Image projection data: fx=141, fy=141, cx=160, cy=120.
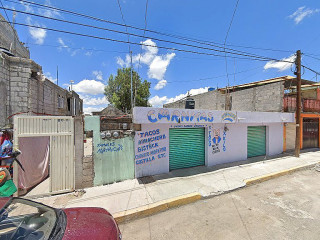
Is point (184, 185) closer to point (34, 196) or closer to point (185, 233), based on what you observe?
point (185, 233)

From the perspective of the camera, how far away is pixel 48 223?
1.96 meters

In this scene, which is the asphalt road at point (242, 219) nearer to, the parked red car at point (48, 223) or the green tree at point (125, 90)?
the parked red car at point (48, 223)

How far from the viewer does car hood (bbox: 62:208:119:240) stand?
1.86 metres

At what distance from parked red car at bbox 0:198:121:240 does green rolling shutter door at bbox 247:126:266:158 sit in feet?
29.0

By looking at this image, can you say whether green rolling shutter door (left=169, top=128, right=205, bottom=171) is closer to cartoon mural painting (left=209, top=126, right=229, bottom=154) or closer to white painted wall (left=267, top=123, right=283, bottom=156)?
cartoon mural painting (left=209, top=126, right=229, bottom=154)

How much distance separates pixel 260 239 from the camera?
9.56 feet


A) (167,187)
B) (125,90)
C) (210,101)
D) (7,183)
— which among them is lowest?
(167,187)

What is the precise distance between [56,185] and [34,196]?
588 millimetres

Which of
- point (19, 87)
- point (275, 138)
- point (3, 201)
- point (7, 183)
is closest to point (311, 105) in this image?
point (275, 138)

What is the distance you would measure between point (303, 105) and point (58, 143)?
15.5 metres

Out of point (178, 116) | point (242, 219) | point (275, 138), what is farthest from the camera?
Answer: point (275, 138)

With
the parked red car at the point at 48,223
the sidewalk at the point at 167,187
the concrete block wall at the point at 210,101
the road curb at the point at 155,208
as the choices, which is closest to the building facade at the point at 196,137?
the sidewalk at the point at 167,187

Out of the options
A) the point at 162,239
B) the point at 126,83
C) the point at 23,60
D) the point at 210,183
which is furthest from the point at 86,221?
the point at 126,83

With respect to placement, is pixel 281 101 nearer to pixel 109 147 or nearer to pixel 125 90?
pixel 109 147
